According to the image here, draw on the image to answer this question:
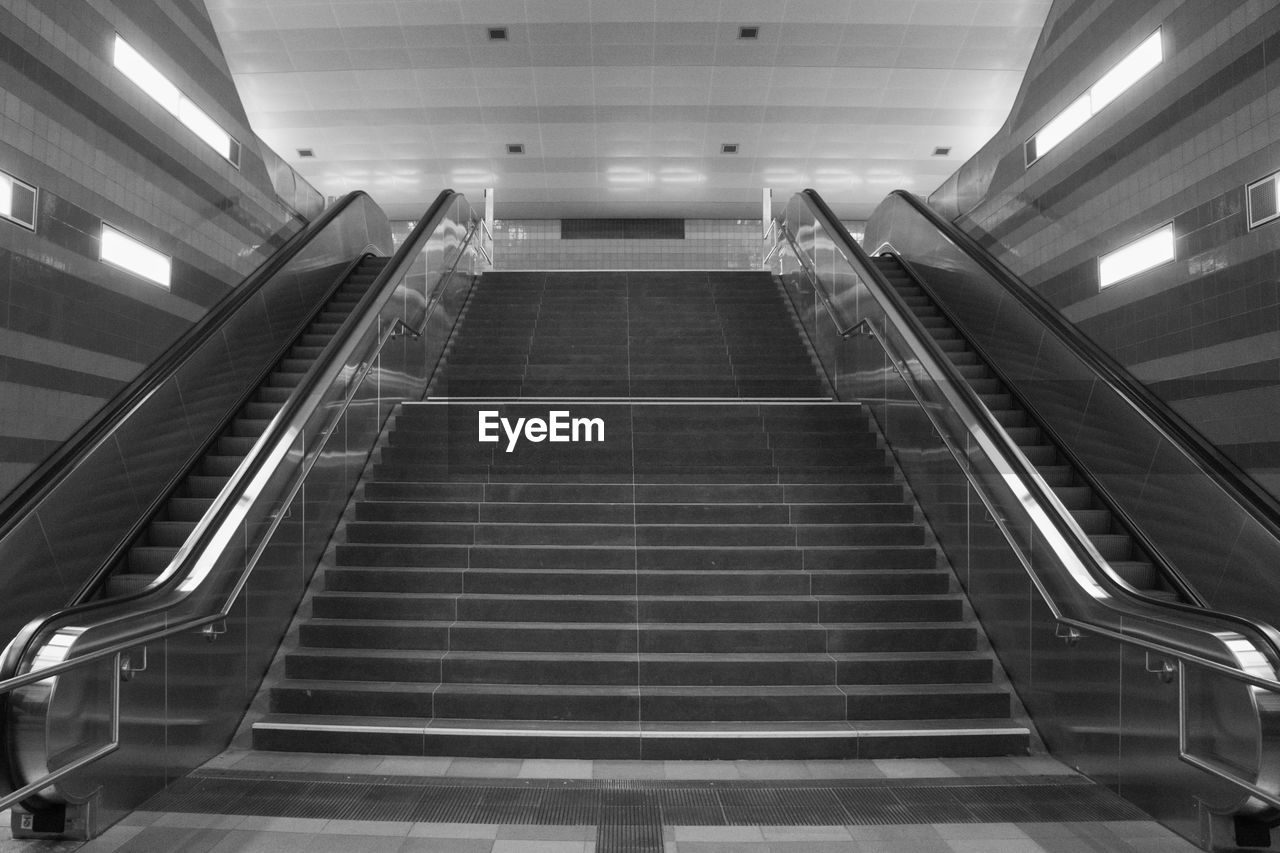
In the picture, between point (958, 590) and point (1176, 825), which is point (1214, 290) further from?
point (1176, 825)

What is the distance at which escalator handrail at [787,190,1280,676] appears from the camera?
98.9 inches

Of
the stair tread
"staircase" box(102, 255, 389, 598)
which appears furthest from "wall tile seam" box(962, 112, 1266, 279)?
"staircase" box(102, 255, 389, 598)

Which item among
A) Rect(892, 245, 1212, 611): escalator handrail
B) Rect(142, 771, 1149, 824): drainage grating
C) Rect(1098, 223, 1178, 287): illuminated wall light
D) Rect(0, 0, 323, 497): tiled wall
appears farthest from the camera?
Rect(1098, 223, 1178, 287): illuminated wall light

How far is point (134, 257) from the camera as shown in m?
6.00

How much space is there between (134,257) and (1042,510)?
20.4 ft

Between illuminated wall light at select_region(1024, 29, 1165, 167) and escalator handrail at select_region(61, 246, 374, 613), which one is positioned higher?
illuminated wall light at select_region(1024, 29, 1165, 167)

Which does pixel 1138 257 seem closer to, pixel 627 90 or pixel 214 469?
pixel 214 469

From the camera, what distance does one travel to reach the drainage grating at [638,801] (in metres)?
3.06

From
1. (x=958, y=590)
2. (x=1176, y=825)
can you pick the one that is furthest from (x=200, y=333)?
(x=1176, y=825)

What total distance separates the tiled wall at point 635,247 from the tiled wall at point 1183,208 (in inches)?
388

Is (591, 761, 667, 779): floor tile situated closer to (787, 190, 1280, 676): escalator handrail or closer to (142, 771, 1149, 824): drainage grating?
(142, 771, 1149, 824): drainage grating

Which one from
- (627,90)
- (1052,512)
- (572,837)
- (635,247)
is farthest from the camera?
(635,247)

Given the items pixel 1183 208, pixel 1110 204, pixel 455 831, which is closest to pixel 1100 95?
pixel 1110 204

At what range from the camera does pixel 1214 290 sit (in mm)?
4855
